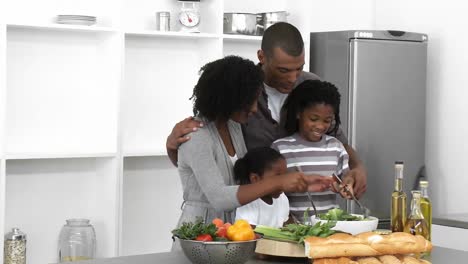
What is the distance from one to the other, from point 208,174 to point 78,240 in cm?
200

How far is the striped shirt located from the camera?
3.04 m

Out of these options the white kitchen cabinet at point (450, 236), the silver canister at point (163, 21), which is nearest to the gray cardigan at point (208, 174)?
the white kitchen cabinet at point (450, 236)

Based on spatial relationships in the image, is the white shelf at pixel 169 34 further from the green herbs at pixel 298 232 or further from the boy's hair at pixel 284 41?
the green herbs at pixel 298 232

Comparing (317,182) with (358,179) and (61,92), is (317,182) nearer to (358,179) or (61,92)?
(358,179)

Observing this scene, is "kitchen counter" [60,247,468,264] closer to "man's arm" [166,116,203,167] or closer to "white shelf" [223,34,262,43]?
"man's arm" [166,116,203,167]

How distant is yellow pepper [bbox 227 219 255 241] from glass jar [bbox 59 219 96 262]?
2.33m

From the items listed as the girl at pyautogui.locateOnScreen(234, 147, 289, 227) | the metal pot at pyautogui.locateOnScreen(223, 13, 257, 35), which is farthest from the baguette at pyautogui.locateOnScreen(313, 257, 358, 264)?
the metal pot at pyautogui.locateOnScreen(223, 13, 257, 35)

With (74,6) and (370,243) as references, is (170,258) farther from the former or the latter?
(74,6)

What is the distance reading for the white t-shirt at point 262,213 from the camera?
281 cm

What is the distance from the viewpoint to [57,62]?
452cm

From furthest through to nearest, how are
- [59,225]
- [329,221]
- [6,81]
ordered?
1. [59,225]
2. [6,81]
3. [329,221]

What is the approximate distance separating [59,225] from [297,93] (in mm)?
2009

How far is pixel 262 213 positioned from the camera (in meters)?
2.82

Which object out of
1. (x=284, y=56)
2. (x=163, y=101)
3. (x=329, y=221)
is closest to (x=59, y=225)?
(x=163, y=101)
